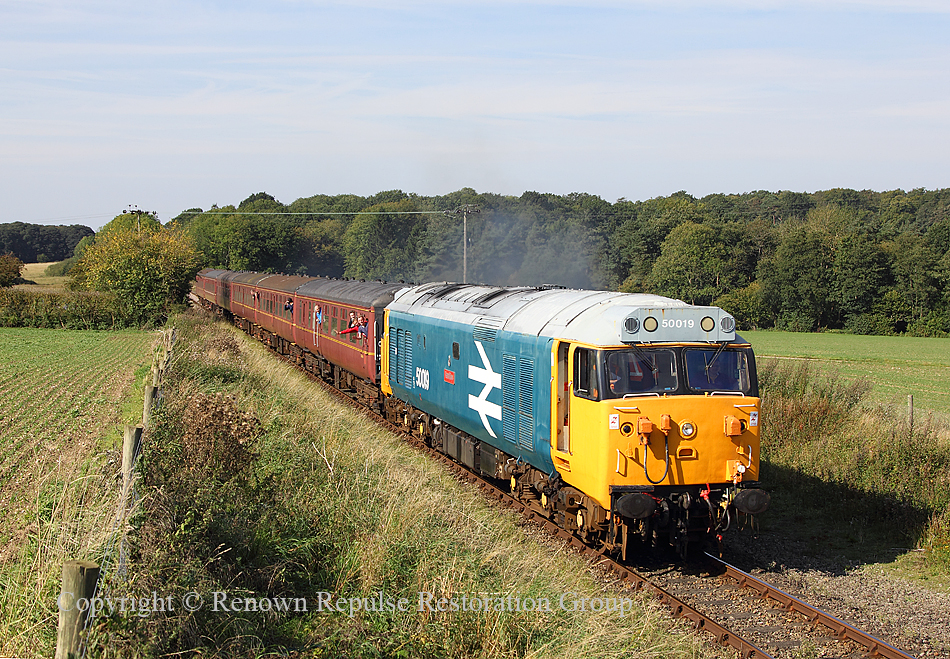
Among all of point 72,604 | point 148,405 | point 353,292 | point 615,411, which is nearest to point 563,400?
point 615,411

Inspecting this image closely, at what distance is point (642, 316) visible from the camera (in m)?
8.62

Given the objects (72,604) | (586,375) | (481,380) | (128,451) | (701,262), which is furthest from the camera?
(701,262)

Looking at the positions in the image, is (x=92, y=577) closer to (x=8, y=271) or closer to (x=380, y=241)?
(x=8, y=271)

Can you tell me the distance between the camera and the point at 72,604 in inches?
159

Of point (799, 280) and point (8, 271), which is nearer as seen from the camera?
point (799, 280)

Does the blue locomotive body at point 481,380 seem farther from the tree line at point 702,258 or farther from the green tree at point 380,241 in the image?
the green tree at point 380,241

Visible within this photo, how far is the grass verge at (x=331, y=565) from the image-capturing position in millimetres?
5586

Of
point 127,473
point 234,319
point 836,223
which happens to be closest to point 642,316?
point 127,473

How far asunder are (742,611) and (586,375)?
2908mm

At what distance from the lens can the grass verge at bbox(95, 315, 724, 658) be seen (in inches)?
220

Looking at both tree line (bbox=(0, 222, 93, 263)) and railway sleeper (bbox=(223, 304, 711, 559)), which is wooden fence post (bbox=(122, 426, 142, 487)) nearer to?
railway sleeper (bbox=(223, 304, 711, 559))

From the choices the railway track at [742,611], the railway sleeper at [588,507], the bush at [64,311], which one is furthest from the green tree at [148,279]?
the railway track at [742,611]

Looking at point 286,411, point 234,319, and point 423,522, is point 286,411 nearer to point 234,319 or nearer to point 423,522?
point 423,522

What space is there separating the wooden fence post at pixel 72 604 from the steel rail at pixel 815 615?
6.49 m
